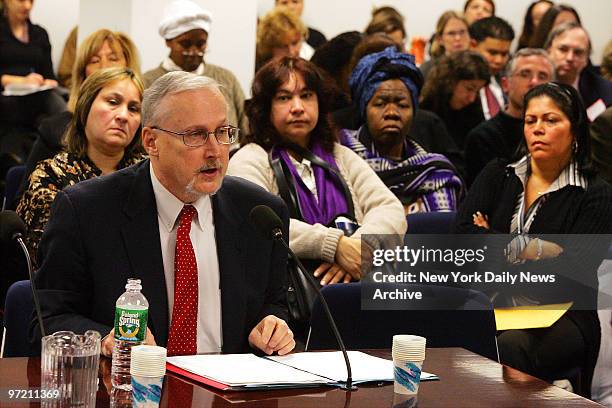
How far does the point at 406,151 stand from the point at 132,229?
2514 mm

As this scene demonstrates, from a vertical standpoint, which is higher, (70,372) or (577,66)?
(577,66)

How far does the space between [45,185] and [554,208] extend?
1.97 meters

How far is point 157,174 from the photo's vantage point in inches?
97.7

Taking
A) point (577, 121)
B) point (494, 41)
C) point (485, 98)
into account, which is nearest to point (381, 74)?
point (577, 121)

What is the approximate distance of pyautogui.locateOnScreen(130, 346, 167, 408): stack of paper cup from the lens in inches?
67.9

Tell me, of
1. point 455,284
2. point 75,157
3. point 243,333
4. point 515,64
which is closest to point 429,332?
point 243,333

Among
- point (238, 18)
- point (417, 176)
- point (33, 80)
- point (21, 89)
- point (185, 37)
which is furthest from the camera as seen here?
point (33, 80)

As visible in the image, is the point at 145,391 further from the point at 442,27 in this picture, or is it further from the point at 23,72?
the point at 442,27

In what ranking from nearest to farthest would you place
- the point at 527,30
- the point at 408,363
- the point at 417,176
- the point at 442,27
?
the point at 408,363 → the point at 417,176 → the point at 442,27 → the point at 527,30

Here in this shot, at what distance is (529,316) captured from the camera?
12.5ft

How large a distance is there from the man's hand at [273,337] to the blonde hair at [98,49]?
2.60 meters

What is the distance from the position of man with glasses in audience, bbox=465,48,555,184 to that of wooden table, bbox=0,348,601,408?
10.5 ft

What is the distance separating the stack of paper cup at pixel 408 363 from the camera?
1965 mm

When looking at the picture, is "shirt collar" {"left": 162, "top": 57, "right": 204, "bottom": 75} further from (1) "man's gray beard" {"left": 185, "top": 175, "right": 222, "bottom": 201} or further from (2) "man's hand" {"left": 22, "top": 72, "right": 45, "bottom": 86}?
(1) "man's gray beard" {"left": 185, "top": 175, "right": 222, "bottom": 201}
